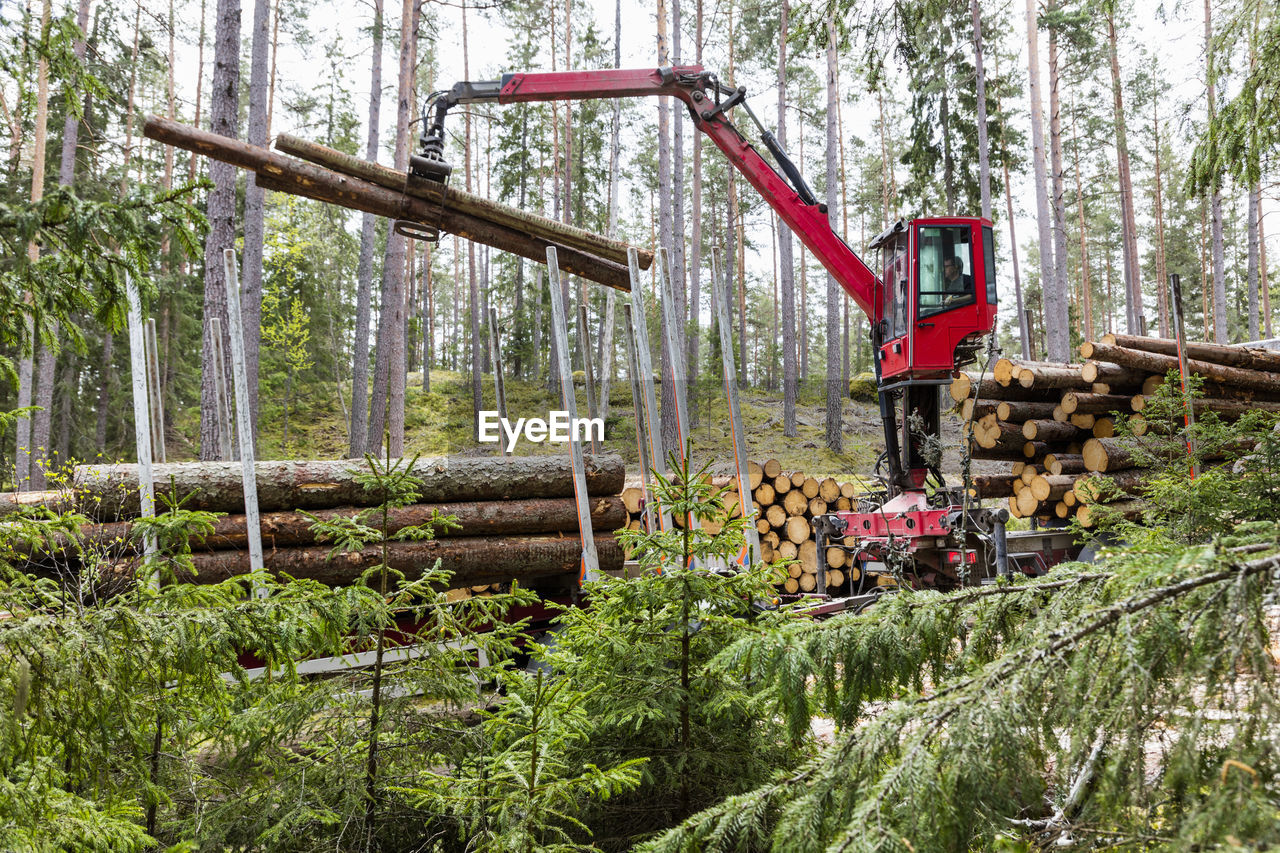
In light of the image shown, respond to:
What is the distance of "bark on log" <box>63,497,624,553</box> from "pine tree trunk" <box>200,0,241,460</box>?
3.71 meters

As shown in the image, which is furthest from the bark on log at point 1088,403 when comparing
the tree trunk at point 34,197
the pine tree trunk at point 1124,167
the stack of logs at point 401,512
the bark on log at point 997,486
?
the tree trunk at point 34,197

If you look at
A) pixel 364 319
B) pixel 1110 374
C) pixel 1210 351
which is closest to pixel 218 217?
pixel 364 319

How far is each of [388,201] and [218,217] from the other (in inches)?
170

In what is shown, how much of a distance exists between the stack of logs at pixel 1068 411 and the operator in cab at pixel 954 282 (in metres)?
2.16

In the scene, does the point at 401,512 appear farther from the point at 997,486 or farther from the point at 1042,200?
the point at 1042,200

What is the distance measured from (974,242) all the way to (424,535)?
5.39 m

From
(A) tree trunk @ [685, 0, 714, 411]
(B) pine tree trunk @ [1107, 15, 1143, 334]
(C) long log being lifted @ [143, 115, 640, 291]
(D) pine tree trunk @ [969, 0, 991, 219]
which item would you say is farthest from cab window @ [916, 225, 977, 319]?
(B) pine tree trunk @ [1107, 15, 1143, 334]

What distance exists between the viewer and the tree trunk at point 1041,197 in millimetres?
14547

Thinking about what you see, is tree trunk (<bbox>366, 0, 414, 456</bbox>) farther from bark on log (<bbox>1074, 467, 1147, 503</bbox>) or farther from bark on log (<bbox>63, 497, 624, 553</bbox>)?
bark on log (<bbox>1074, 467, 1147, 503</bbox>)

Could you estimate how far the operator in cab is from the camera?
5.97 m

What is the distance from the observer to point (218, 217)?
833 cm

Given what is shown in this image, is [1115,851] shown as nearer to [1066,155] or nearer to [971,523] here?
[971,523]

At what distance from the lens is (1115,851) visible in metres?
1.22

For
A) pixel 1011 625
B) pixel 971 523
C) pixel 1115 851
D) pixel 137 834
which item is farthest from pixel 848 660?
pixel 971 523
